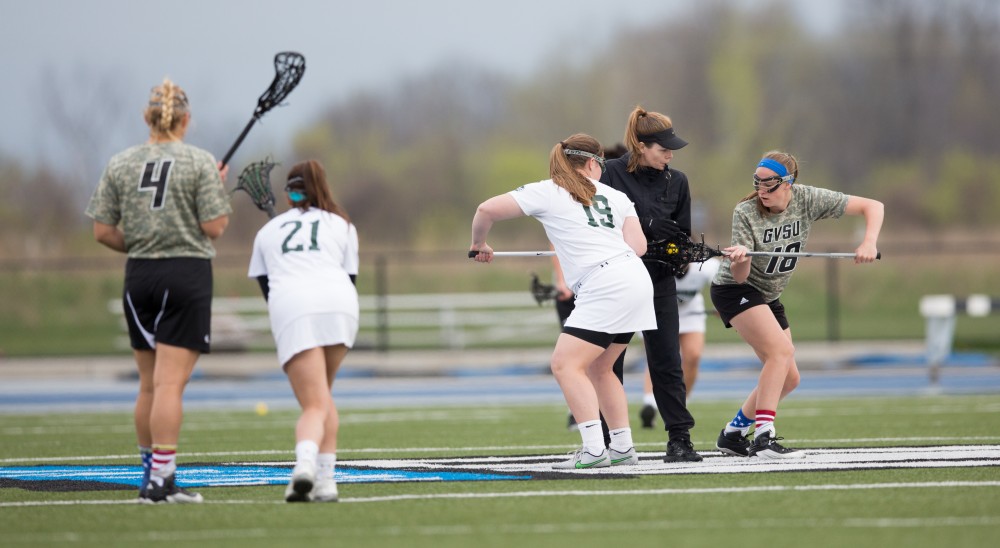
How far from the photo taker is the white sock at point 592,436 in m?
8.33

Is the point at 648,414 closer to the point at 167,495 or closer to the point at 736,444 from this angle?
the point at 736,444

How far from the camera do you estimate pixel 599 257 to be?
8.27 m

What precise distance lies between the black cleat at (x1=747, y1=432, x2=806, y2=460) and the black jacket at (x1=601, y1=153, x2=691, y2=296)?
1.12m

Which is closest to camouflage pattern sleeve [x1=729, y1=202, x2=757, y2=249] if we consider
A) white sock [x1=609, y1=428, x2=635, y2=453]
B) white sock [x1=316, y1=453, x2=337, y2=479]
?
white sock [x1=609, y1=428, x2=635, y2=453]

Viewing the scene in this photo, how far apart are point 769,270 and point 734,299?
30 centimetres

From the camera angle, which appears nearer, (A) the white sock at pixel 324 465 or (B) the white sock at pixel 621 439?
(A) the white sock at pixel 324 465

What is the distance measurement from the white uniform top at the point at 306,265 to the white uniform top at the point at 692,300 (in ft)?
17.5

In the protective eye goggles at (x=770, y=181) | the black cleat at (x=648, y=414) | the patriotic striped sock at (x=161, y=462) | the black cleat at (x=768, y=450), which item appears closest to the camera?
the patriotic striped sock at (x=161, y=462)

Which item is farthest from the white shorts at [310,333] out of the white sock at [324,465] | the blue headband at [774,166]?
the blue headband at [774,166]

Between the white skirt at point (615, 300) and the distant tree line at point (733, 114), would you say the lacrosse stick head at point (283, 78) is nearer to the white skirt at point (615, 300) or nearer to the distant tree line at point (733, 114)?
the white skirt at point (615, 300)

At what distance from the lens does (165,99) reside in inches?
296

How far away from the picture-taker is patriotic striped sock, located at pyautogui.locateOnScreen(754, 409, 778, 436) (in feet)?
29.0

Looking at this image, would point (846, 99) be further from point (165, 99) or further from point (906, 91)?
point (165, 99)

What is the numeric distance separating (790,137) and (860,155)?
4333 millimetres
